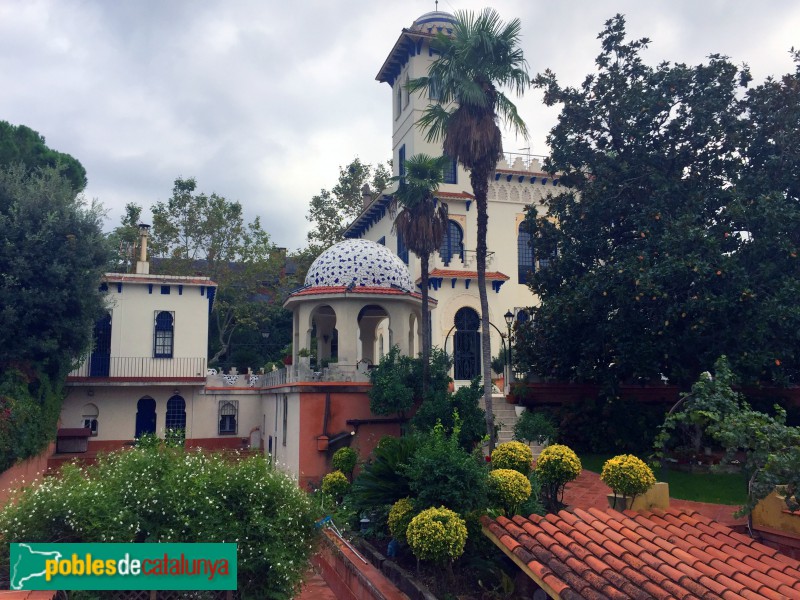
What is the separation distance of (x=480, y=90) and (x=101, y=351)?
18.3 metres

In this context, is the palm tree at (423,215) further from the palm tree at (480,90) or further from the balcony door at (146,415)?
the balcony door at (146,415)

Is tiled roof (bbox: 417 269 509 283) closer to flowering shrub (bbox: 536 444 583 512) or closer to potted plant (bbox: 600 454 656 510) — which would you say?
flowering shrub (bbox: 536 444 583 512)

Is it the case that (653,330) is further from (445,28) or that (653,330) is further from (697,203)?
(445,28)

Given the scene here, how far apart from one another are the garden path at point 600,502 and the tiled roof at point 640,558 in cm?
339

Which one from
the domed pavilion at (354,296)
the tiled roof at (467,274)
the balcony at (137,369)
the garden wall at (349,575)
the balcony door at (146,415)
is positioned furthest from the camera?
the tiled roof at (467,274)

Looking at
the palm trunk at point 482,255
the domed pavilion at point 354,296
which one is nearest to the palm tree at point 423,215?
the palm trunk at point 482,255

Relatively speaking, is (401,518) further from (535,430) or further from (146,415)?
(146,415)

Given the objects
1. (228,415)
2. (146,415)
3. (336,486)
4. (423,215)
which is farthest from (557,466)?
(146,415)

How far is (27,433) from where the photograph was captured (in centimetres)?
1739

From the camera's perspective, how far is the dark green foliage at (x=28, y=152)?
23156mm

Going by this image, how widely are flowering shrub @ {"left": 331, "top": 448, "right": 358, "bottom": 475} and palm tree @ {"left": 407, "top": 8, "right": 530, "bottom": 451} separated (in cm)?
399

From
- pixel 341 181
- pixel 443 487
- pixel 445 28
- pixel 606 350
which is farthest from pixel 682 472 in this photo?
pixel 341 181

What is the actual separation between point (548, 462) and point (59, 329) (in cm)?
1482

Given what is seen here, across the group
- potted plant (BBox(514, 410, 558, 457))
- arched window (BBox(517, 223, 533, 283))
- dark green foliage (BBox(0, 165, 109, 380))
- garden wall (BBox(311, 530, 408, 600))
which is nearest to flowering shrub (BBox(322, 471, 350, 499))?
garden wall (BBox(311, 530, 408, 600))
